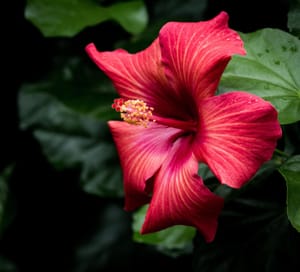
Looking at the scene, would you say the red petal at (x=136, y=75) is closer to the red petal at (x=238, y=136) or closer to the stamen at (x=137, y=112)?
the stamen at (x=137, y=112)

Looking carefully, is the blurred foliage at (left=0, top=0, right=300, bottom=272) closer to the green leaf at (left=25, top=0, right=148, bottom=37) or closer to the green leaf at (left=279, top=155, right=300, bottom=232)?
the green leaf at (left=25, top=0, right=148, bottom=37)

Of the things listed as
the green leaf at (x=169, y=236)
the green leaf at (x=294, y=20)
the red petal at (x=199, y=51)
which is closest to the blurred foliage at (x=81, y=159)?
the green leaf at (x=169, y=236)

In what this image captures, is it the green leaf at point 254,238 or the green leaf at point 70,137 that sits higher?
the green leaf at point 254,238

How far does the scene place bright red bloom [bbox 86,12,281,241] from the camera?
102cm

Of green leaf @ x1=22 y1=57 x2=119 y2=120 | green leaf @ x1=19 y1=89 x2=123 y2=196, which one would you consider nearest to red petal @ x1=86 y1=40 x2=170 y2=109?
green leaf @ x1=22 y1=57 x2=119 y2=120

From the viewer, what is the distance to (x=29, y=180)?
2.26 meters

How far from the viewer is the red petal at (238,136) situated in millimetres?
999

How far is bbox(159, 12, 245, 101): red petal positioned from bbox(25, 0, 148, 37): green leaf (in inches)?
26.2

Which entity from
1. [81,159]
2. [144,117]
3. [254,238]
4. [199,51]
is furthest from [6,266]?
[199,51]

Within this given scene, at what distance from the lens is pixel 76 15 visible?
1.84 meters

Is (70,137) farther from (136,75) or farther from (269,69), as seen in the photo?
(269,69)

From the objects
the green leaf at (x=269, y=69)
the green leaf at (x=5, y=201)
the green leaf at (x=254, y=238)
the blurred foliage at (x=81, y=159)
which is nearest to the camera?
the green leaf at (x=269, y=69)

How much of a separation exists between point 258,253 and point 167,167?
0.33 metres

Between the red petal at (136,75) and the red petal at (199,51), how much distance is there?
5cm
